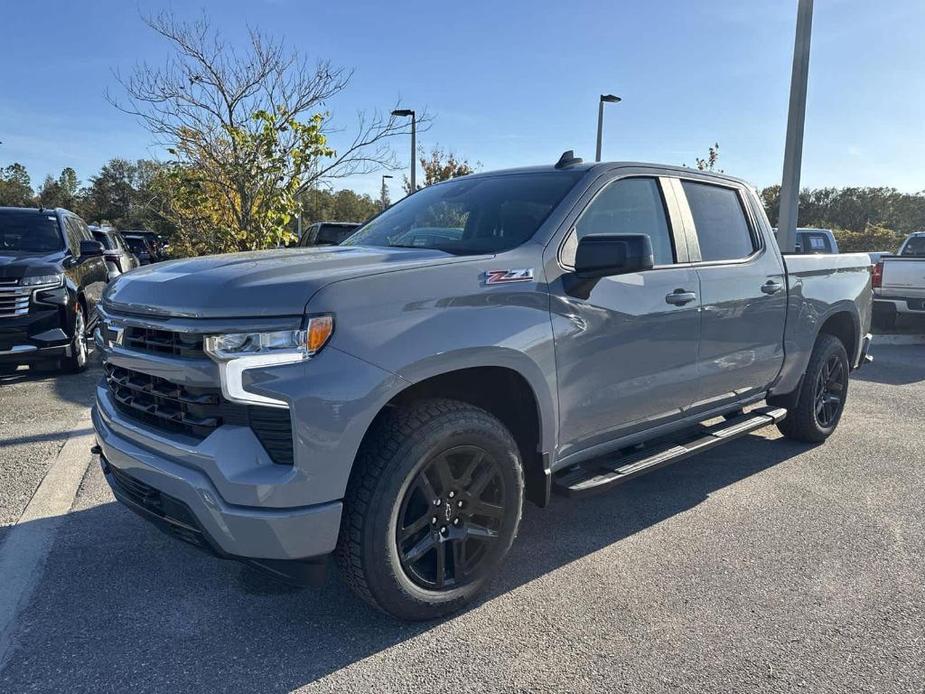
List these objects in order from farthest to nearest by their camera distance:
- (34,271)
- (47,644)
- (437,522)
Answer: (34,271) < (437,522) < (47,644)

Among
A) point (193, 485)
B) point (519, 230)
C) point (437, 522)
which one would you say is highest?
point (519, 230)

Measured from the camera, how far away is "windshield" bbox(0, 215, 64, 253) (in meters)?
7.89

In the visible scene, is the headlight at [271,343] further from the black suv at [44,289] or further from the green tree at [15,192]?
the green tree at [15,192]

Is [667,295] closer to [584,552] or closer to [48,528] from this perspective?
[584,552]

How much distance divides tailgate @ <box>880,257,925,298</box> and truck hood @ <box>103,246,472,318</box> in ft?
32.9

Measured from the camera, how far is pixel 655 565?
3383 millimetres

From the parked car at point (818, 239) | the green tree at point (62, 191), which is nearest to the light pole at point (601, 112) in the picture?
the parked car at point (818, 239)

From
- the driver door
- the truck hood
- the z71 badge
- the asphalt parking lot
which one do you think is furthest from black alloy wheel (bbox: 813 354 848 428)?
the truck hood

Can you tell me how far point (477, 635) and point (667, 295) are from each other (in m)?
1.95

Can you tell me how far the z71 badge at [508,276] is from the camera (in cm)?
288

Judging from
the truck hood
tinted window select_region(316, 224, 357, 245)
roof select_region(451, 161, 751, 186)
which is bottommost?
the truck hood

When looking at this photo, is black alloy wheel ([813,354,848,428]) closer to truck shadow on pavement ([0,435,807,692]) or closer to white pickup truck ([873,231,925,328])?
truck shadow on pavement ([0,435,807,692])

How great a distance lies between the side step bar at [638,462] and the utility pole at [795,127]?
611cm

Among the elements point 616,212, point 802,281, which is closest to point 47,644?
point 616,212
